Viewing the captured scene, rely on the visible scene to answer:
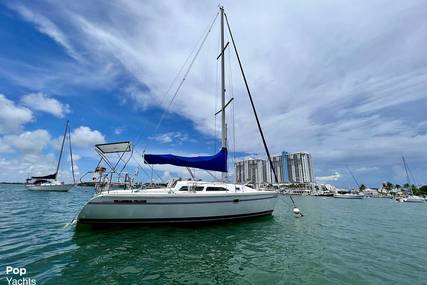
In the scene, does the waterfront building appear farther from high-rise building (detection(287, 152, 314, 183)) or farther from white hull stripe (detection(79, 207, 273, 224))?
white hull stripe (detection(79, 207, 273, 224))

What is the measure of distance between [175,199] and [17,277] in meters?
6.45

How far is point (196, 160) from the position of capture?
13.0 m

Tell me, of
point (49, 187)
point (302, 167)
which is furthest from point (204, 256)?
point (302, 167)

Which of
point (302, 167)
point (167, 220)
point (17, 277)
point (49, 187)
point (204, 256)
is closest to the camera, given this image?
point (17, 277)

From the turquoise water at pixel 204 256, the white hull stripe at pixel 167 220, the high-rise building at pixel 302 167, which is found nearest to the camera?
the turquoise water at pixel 204 256

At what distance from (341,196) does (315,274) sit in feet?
270

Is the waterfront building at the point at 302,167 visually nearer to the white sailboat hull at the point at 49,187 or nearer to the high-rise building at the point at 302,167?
the high-rise building at the point at 302,167

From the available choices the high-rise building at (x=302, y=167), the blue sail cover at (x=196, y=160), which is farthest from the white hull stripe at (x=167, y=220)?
the high-rise building at (x=302, y=167)

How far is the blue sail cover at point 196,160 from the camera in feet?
40.9

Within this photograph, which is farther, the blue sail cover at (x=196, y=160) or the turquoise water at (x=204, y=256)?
the blue sail cover at (x=196, y=160)

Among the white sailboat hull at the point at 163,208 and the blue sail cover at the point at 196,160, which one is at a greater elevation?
the blue sail cover at the point at 196,160

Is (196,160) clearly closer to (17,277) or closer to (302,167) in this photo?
(17,277)

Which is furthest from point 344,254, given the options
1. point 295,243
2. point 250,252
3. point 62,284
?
point 62,284

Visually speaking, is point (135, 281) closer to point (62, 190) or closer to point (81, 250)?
point (81, 250)
